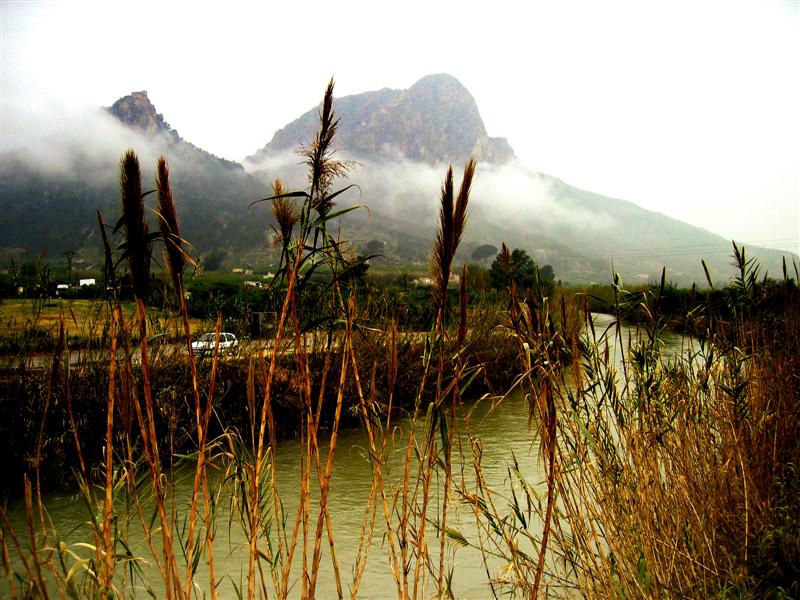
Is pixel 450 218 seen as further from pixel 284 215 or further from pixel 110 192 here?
pixel 110 192

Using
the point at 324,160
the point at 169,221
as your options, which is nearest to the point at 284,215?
the point at 324,160

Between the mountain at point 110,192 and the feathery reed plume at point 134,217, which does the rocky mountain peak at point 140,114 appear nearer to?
the mountain at point 110,192

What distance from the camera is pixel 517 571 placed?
8.46 feet

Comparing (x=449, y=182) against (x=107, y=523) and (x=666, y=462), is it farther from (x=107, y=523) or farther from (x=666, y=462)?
(x=666, y=462)

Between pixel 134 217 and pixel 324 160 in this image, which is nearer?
pixel 134 217

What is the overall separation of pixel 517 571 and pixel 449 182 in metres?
1.66

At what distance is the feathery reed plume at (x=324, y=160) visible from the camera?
1955mm

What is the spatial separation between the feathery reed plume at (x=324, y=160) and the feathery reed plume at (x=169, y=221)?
43 cm

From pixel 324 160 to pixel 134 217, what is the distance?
0.64 m

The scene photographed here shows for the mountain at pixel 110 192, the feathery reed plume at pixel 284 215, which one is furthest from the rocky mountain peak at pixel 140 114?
the feathery reed plume at pixel 284 215

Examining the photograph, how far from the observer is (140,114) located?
178875 mm

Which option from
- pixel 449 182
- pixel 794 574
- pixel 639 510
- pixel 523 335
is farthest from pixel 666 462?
pixel 449 182

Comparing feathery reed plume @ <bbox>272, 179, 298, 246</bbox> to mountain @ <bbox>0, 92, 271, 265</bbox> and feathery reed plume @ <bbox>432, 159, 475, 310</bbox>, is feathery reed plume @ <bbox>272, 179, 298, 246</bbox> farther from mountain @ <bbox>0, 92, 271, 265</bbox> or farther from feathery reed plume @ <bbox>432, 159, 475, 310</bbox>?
mountain @ <bbox>0, 92, 271, 265</bbox>

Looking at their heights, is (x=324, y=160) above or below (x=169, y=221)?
above
